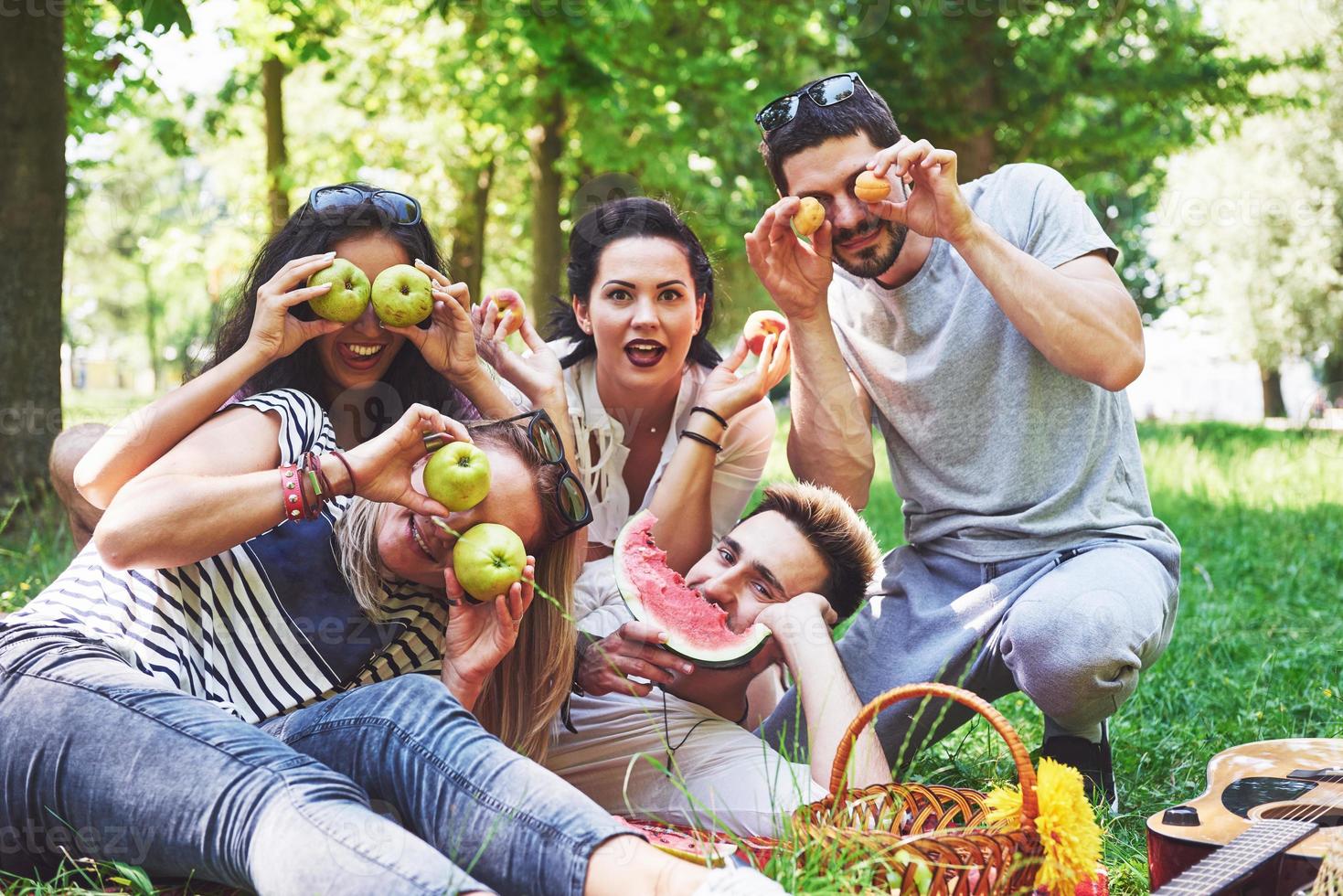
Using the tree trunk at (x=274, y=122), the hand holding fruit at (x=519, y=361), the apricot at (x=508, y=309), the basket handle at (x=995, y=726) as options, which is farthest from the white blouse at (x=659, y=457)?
the tree trunk at (x=274, y=122)

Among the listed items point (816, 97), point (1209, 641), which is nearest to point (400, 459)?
point (816, 97)

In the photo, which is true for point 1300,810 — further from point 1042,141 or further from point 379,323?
Result: point 1042,141

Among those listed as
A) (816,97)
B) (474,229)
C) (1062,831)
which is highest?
(474,229)

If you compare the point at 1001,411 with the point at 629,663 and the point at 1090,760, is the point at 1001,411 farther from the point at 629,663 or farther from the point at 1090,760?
the point at 629,663

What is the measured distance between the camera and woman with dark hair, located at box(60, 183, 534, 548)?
322 cm

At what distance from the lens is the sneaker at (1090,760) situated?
3602mm

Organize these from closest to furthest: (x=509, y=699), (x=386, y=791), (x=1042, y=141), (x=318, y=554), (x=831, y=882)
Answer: (x=831, y=882) → (x=386, y=791) → (x=318, y=554) → (x=509, y=699) → (x=1042, y=141)

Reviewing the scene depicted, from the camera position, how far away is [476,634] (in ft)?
10.4

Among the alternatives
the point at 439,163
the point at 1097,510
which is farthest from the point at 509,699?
the point at 439,163

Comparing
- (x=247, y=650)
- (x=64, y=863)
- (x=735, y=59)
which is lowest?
(x=64, y=863)

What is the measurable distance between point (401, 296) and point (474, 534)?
2.58 feet

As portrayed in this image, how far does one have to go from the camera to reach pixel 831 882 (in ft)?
7.89

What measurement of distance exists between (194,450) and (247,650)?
1.77 ft

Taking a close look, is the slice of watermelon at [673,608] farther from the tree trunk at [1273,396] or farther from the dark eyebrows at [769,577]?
the tree trunk at [1273,396]
